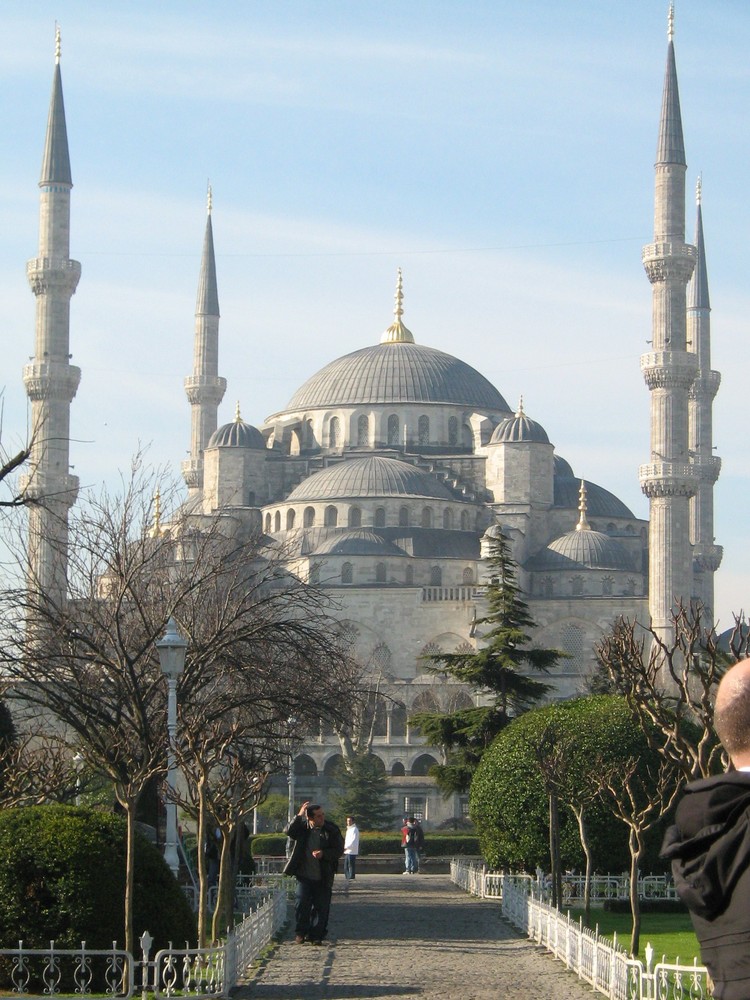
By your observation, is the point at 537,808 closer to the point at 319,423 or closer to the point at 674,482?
the point at 674,482

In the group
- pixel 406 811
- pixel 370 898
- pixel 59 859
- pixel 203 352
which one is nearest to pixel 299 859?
pixel 59 859

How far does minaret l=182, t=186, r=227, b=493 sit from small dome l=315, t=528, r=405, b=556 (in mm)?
10688

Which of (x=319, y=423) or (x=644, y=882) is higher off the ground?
(x=319, y=423)

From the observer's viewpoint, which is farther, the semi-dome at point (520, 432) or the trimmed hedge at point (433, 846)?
the semi-dome at point (520, 432)

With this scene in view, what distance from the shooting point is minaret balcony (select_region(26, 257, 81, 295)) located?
165 ft

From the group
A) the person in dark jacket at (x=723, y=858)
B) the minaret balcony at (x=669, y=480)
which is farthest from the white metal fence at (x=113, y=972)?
the minaret balcony at (x=669, y=480)

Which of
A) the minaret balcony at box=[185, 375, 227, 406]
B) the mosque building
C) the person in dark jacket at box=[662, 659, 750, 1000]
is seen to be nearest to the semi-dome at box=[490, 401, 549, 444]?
the mosque building

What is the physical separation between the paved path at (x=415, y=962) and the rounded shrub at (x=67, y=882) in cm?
89

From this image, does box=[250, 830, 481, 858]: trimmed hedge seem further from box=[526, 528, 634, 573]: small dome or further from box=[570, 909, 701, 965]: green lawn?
box=[526, 528, 634, 573]: small dome

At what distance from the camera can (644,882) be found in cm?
1816

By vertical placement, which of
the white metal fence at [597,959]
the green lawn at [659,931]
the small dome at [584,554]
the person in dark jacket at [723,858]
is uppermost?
the small dome at [584,554]

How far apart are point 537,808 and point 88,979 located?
30.2 feet

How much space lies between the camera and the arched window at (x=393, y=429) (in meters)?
68.4

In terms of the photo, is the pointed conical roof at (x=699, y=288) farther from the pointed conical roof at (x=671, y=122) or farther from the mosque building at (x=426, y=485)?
the pointed conical roof at (x=671, y=122)
